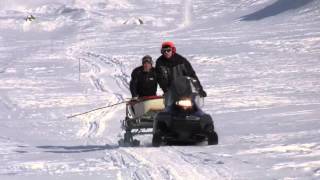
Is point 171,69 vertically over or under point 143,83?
over

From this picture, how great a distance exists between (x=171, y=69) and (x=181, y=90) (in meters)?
0.72

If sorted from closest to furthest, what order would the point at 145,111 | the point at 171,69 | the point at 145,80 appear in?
the point at 171,69 → the point at 145,111 → the point at 145,80

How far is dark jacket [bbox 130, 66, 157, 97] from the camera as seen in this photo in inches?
408

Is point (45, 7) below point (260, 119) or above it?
above

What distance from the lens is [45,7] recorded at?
228ft

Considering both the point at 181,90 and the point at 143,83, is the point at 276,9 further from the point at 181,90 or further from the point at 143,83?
the point at 181,90

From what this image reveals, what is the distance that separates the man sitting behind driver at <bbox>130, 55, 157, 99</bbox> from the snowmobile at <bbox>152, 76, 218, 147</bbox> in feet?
3.65

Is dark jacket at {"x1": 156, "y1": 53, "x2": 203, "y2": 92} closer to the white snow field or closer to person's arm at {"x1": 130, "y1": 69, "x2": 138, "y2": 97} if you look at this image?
person's arm at {"x1": 130, "y1": 69, "x2": 138, "y2": 97}

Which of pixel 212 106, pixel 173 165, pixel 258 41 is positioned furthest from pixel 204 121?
pixel 258 41

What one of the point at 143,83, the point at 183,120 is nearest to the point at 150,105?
the point at 143,83

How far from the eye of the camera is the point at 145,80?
10.4 m

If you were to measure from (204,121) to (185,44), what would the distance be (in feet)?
91.9

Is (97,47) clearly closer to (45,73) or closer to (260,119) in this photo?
(45,73)

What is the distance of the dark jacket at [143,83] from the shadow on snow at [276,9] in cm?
4192
